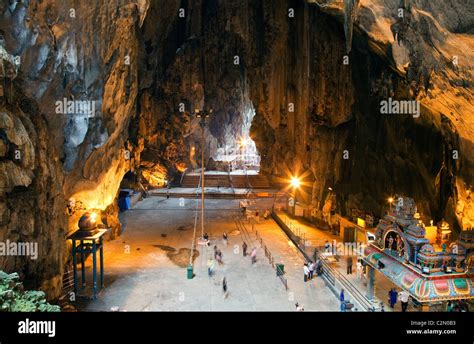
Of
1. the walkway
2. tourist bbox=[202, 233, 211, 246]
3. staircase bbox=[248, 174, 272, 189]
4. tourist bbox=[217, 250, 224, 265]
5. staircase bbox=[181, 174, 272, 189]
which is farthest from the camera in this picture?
staircase bbox=[181, 174, 272, 189]

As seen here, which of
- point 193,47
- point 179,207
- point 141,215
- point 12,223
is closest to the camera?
point 12,223

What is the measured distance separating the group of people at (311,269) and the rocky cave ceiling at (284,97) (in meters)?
5.56

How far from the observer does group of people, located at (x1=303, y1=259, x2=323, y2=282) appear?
16250 mm

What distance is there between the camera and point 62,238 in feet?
44.0

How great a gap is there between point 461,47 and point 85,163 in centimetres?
1488

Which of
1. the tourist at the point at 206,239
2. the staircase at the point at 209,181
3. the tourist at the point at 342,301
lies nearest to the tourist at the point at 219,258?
the tourist at the point at 206,239

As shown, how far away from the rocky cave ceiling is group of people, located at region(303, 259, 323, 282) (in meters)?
5.56

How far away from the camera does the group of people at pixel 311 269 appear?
53.3ft

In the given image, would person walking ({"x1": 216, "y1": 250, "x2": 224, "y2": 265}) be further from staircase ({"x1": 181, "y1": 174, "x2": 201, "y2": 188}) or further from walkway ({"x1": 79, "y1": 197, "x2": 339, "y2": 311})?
staircase ({"x1": 181, "y1": 174, "x2": 201, "y2": 188})

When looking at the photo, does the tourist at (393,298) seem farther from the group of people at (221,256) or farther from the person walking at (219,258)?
the person walking at (219,258)

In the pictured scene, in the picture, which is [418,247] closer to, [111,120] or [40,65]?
[40,65]

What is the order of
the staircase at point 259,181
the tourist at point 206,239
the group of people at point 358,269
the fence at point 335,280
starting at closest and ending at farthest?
the fence at point 335,280 → the group of people at point 358,269 → the tourist at point 206,239 → the staircase at point 259,181

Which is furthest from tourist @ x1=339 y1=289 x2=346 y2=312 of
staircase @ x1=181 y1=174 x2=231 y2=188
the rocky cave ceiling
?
staircase @ x1=181 y1=174 x2=231 y2=188

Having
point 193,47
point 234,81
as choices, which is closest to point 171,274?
point 193,47
